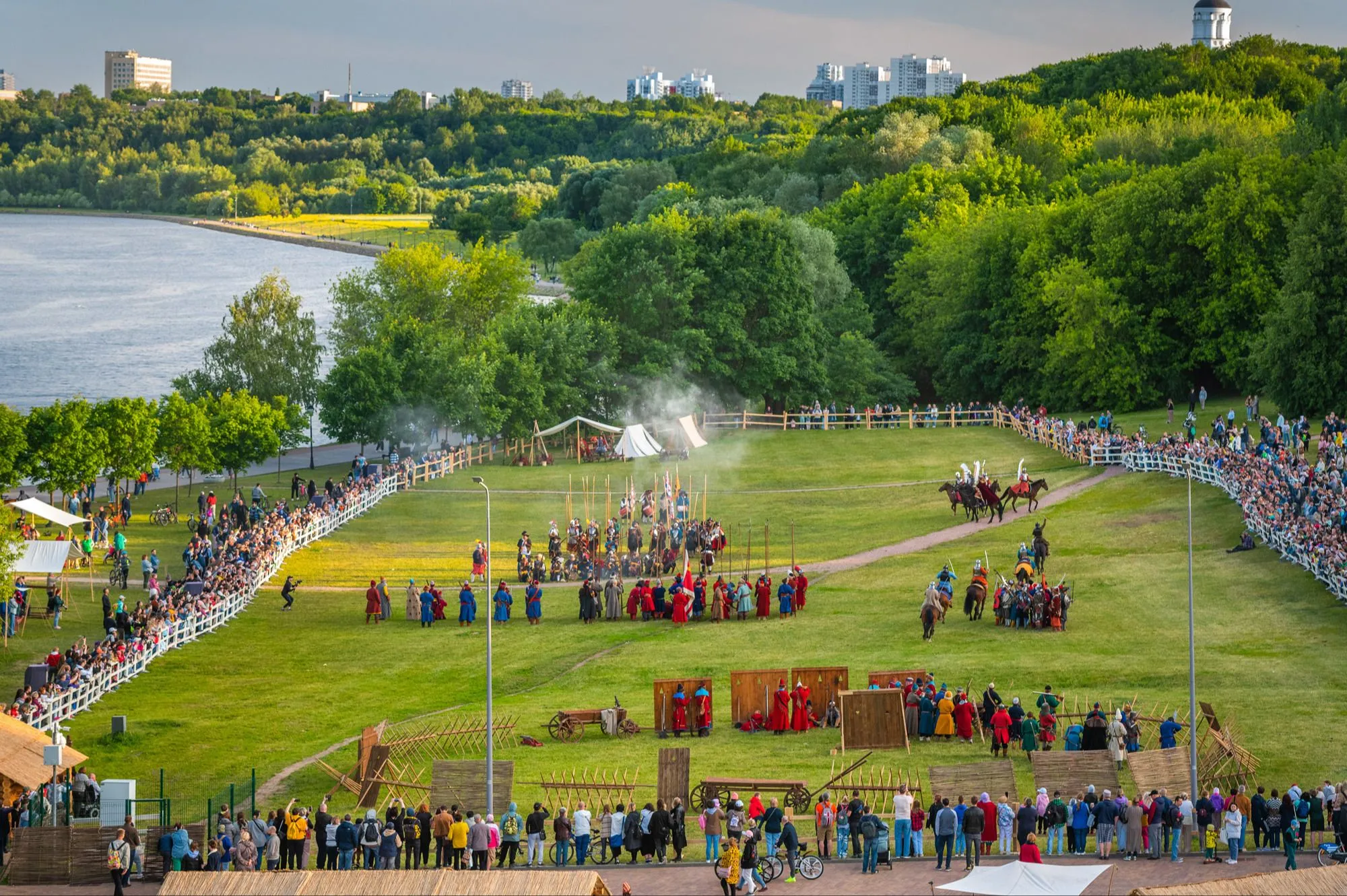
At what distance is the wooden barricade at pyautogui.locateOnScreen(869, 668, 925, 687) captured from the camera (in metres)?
33.8

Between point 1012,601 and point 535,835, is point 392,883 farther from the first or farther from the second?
point 1012,601

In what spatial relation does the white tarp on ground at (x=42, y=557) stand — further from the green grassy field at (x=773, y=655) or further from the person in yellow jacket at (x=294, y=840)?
the person in yellow jacket at (x=294, y=840)

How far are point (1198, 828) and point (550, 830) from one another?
34.9 ft

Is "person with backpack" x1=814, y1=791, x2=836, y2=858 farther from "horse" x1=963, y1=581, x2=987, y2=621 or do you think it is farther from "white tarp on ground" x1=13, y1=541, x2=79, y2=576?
"white tarp on ground" x1=13, y1=541, x2=79, y2=576

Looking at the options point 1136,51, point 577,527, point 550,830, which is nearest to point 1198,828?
point 550,830

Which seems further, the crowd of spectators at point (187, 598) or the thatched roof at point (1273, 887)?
the crowd of spectators at point (187, 598)

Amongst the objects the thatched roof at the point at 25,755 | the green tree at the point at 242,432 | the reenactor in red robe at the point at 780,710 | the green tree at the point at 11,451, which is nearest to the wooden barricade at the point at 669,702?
the reenactor in red robe at the point at 780,710

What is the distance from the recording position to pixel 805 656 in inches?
1526

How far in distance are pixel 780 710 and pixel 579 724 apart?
4.07 meters

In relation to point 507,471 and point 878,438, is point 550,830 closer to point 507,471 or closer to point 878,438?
point 507,471

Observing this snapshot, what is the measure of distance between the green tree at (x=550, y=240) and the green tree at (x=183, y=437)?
100842 millimetres

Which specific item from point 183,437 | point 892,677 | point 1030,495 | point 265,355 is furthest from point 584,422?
point 892,677

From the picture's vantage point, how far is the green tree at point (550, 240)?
163 meters

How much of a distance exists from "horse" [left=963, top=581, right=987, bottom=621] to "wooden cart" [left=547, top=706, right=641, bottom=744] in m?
11.5
